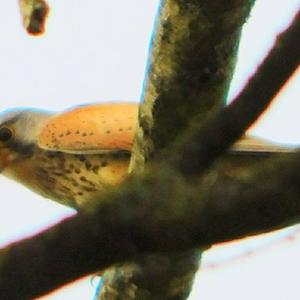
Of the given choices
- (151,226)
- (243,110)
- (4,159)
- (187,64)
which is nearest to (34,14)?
(187,64)

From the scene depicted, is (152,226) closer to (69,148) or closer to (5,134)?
(69,148)

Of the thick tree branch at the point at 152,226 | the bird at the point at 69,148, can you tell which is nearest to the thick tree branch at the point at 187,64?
the bird at the point at 69,148

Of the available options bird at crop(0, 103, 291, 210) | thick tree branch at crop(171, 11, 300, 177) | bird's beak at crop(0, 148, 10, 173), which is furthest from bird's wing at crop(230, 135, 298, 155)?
thick tree branch at crop(171, 11, 300, 177)

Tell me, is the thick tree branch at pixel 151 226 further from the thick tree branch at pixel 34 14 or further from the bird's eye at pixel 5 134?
the bird's eye at pixel 5 134

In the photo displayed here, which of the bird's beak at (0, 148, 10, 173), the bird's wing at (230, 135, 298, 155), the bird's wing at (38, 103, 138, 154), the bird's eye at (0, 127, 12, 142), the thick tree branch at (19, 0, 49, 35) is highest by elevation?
the thick tree branch at (19, 0, 49, 35)

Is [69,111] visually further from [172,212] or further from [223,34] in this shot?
[172,212]

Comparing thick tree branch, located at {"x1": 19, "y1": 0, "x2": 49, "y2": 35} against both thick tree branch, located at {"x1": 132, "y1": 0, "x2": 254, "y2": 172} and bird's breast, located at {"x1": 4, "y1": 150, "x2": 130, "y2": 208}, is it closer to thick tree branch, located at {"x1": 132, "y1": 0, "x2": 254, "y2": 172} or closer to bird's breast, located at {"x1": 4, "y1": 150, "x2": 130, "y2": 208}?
thick tree branch, located at {"x1": 132, "y1": 0, "x2": 254, "y2": 172}

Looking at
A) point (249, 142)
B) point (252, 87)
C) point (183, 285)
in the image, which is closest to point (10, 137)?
point (249, 142)

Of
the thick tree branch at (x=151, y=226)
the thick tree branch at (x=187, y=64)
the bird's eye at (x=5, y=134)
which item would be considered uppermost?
the thick tree branch at (x=151, y=226)
